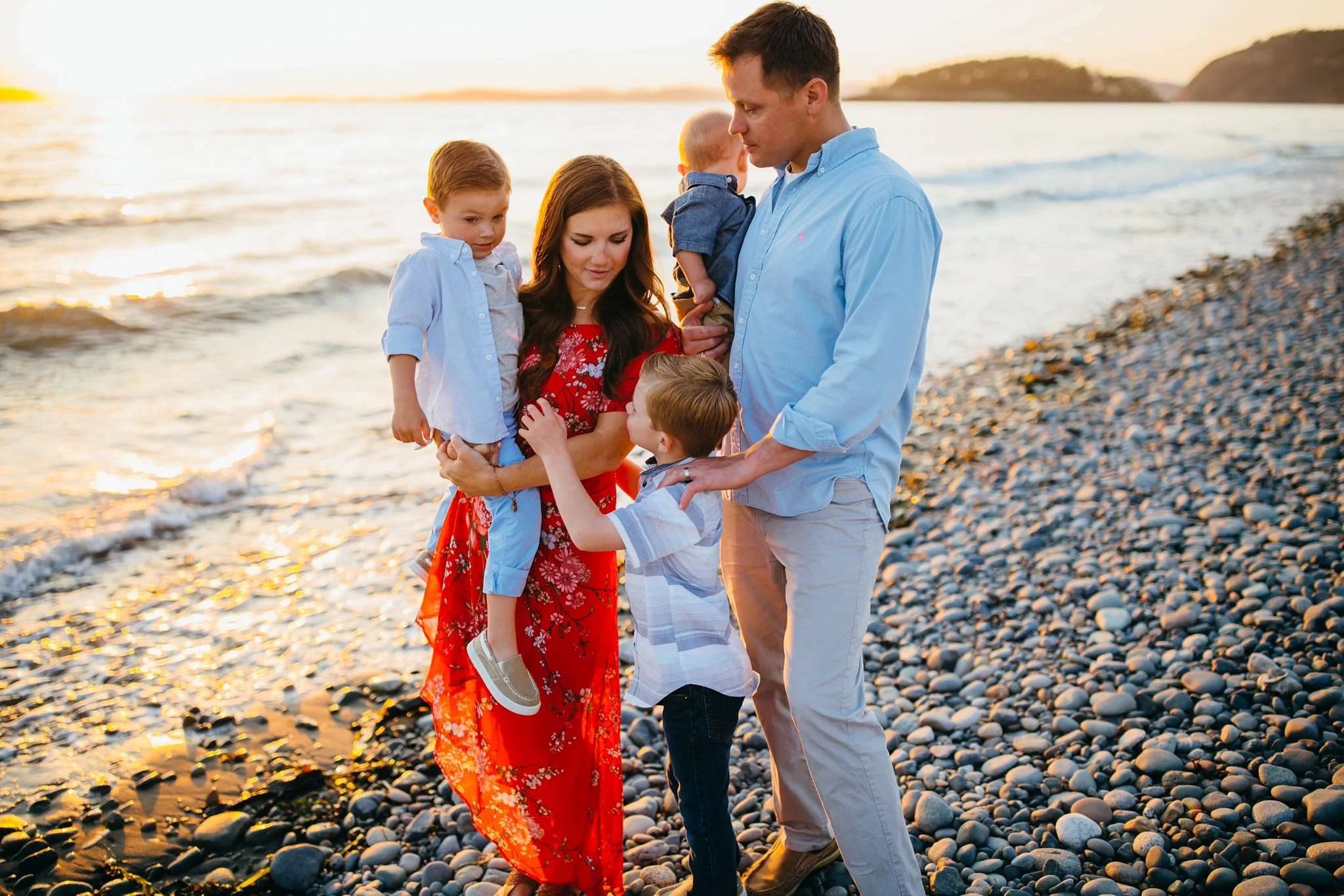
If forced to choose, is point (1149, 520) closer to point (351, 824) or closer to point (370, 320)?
point (351, 824)

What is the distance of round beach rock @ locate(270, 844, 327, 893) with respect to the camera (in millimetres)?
3297

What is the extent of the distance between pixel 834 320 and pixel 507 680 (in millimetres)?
1451

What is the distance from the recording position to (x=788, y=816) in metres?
Result: 3.06

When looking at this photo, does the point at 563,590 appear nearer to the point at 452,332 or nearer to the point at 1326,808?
the point at 452,332

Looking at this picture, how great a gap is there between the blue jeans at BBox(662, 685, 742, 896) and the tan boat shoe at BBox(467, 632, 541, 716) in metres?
0.45

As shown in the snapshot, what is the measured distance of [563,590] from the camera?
2.82 m

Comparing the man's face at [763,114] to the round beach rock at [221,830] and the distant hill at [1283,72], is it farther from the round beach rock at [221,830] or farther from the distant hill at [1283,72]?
the distant hill at [1283,72]

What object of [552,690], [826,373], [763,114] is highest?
[763,114]

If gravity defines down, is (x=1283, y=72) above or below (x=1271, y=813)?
above

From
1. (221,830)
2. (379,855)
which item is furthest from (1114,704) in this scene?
(221,830)

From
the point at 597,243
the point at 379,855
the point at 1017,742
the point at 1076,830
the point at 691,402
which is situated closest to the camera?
the point at 691,402

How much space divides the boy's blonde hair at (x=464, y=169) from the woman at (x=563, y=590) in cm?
17

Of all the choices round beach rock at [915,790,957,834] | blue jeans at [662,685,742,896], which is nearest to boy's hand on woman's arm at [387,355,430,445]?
blue jeans at [662,685,742,896]

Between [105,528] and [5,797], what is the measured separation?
2.94 meters
